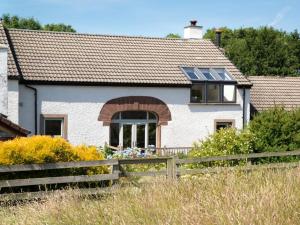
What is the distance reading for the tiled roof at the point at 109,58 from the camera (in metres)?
25.0

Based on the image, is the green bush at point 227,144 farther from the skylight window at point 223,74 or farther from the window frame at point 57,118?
the skylight window at point 223,74

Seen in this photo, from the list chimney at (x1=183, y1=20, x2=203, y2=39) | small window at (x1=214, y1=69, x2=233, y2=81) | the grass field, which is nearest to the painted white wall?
small window at (x1=214, y1=69, x2=233, y2=81)

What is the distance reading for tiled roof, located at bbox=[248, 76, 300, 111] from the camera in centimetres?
3048

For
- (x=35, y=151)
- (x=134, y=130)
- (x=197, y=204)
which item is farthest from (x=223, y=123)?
(x=197, y=204)

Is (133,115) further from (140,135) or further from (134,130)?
(140,135)

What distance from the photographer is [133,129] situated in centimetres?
2620

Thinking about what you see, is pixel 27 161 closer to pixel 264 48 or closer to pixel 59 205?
pixel 59 205

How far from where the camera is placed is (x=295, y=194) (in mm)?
5410

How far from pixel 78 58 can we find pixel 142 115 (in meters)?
4.09

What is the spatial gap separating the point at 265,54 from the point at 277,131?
133ft

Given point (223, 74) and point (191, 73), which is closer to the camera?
point (191, 73)

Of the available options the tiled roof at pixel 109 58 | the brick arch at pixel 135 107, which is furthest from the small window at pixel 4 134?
the brick arch at pixel 135 107

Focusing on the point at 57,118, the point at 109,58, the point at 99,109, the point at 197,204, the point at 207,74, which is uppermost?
the point at 109,58

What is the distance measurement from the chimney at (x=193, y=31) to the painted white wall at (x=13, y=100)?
40.0 feet
